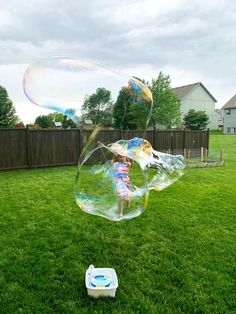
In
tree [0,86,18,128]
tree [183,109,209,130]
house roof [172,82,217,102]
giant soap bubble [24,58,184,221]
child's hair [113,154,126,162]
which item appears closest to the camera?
giant soap bubble [24,58,184,221]

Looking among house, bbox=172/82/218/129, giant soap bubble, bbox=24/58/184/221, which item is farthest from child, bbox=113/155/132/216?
house, bbox=172/82/218/129

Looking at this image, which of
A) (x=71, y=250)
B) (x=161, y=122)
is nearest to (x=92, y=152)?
(x=71, y=250)

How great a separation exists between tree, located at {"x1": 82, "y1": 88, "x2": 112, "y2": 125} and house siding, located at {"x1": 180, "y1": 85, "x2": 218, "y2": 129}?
112ft

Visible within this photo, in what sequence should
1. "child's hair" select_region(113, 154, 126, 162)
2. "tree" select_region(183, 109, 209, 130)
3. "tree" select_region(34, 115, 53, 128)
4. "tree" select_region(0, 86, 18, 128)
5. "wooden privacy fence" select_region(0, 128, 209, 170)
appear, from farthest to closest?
"tree" select_region(0, 86, 18, 128) < "tree" select_region(183, 109, 209, 130) < "tree" select_region(34, 115, 53, 128) < "wooden privacy fence" select_region(0, 128, 209, 170) < "child's hair" select_region(113, 154, 126, 162)

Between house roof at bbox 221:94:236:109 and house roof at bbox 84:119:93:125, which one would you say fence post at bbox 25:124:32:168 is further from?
house roof at bbox 221:94:236:109

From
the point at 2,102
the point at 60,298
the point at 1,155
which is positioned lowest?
the point at 60,298

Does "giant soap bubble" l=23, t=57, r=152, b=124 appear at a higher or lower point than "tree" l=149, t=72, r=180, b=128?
lower

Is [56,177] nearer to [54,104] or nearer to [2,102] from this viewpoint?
[54,104]

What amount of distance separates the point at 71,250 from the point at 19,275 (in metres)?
0.67

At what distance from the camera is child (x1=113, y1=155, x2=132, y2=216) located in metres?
3.22

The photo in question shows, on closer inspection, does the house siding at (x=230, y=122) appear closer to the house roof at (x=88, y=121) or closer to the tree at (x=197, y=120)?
the tree at (x=197, y=120)

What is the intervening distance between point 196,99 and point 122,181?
37.1 m

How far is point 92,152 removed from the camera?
10.8 ft

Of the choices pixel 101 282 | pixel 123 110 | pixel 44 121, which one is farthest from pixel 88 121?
pixel 44 121
